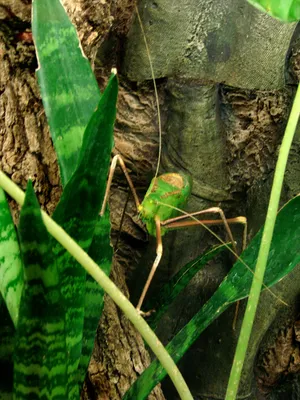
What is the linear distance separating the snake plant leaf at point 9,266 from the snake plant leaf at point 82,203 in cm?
5

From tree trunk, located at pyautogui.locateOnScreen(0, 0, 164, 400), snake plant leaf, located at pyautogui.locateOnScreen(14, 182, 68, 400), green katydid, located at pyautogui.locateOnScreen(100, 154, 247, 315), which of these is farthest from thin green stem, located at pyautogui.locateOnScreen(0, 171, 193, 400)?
green katydid, located at pyautogui.locateOnScreen(100, 154, 247, 315)

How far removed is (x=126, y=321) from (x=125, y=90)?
49 cm

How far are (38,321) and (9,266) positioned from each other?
12 cm

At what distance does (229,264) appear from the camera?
1.34m

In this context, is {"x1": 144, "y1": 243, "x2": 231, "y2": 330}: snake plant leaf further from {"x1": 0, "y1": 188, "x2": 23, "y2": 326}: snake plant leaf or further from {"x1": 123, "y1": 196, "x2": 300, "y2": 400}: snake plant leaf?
{"x1": 0, "y1": 188, "x2": 23, "y2": 326}: snake plant leaf

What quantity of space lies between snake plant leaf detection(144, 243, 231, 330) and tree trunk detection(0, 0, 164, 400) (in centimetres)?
8

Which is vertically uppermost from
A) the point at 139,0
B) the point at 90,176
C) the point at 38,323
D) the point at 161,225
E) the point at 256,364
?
the point at 139,0

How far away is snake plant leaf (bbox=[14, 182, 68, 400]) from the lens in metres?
0.50

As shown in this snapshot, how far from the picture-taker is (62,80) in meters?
0.76

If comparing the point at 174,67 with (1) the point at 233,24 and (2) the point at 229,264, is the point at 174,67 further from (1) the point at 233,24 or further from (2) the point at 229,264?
(2) the point at 229,264

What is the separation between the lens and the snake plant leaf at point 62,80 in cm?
75

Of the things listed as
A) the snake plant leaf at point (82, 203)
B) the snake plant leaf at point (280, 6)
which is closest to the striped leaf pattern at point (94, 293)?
the snake plant leaf at point (82, 203)

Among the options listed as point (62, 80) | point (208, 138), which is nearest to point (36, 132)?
point (62, 80)

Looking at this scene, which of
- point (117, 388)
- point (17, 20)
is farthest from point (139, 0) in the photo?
point (117, 388)
